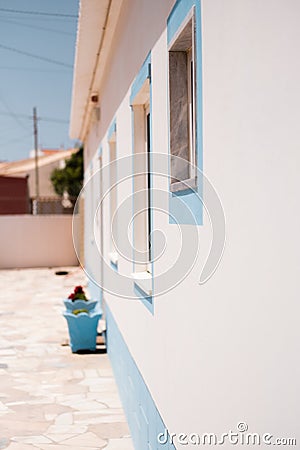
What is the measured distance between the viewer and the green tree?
40188 mm

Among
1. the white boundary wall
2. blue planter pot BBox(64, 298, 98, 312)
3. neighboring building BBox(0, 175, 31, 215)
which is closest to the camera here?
blue planter pot BBox(64, 298, 98, 312)

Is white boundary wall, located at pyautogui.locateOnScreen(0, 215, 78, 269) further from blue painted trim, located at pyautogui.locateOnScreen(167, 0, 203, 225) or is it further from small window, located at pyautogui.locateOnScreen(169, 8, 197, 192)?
blue painted trim, located at pyautogui.locateOnScreen(167, 0, 203, 225)

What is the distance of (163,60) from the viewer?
12.5ft

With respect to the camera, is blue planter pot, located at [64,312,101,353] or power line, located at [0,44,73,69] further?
power line, located at [0,44,73,69]

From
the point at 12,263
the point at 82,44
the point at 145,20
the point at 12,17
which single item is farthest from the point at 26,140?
the point at 145,20

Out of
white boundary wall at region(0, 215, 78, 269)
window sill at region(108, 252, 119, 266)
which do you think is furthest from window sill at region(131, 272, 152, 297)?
white boundary wall at region(0, 215, 78, 269)

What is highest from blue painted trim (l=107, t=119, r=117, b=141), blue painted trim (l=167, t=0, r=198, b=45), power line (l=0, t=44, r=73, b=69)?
power line (l=0, t=44, r=73, b=69)

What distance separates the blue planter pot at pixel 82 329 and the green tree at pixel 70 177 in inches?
1232

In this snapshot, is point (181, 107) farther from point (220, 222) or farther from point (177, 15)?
point (220, 222)

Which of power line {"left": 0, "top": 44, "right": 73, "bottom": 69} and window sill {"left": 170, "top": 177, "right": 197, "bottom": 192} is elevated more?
power line {"left": 0, "top": 44, "right": 73, "bottom": 69}

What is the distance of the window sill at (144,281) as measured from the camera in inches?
174

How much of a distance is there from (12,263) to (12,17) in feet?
27.5

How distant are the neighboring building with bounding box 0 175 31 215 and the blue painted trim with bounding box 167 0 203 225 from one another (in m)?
26.5

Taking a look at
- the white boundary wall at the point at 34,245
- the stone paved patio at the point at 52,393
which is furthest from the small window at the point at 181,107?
the white boundary wall at the point at 34,245
